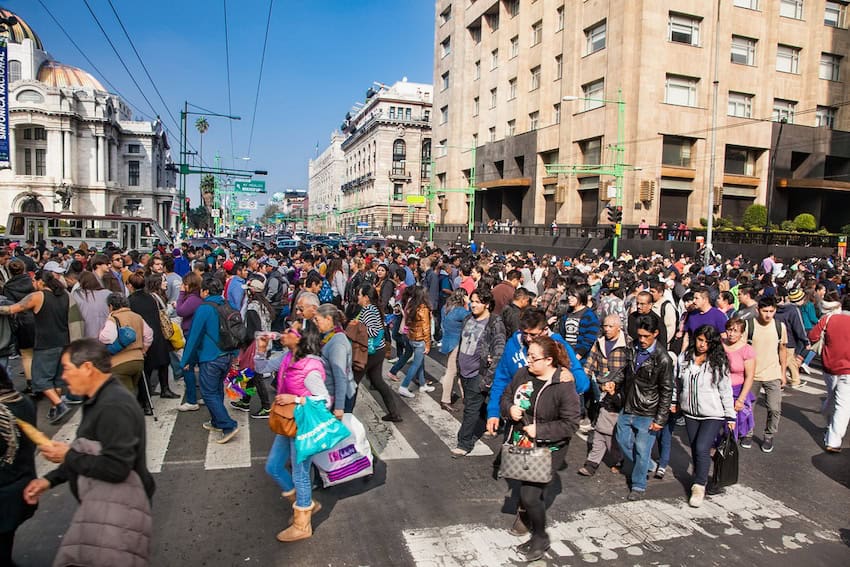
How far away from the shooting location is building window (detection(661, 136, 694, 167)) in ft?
112

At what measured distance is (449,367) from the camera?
839cm

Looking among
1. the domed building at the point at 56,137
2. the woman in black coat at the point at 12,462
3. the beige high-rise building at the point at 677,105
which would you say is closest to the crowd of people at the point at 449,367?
the woman in black coat at the point at 12,462

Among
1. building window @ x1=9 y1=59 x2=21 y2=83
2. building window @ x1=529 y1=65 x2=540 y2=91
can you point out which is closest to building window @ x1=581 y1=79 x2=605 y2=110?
building window @ x1=529 y1=65 x2=540 y2=91

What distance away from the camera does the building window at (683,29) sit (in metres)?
33.3

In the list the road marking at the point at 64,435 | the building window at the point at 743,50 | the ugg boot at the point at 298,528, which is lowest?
the road marking at the point at 64,435

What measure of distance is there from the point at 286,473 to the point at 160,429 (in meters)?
3.20

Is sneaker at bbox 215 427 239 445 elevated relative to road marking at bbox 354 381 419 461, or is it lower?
elevated

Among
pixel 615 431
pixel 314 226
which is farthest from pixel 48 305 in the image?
pixel 314 226

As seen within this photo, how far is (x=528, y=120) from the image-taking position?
44469 mm

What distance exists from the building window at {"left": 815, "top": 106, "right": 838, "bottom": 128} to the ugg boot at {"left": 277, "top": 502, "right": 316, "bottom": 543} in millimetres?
45332

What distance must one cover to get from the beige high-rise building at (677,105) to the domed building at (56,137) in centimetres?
4277

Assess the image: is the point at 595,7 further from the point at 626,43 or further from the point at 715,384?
the point at 715,384

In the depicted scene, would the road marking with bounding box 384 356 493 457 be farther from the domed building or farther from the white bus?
the domed building

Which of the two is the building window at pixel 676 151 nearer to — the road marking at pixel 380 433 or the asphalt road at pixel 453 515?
the asphalt road at pixel 453 515
